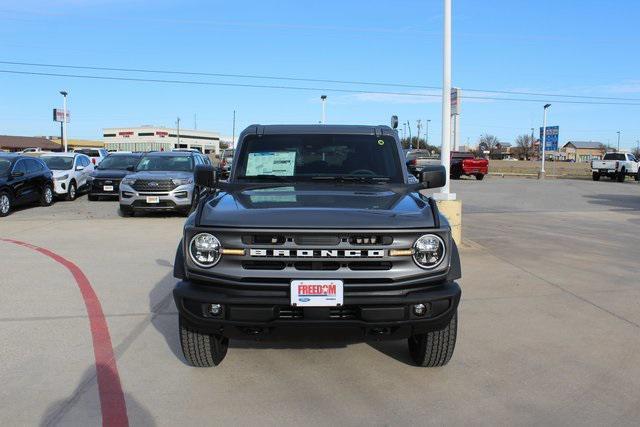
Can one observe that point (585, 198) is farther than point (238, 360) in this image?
Yes

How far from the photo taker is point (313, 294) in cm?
360

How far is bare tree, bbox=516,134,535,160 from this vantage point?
138 metres

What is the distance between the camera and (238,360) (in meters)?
4.70

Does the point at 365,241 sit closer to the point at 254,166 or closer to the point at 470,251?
the point at 254,166

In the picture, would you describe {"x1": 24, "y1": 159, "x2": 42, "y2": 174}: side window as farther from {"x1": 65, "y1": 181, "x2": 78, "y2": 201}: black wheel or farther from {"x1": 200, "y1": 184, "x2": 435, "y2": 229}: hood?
{"x1": 200, "y1": 184, "x2": 435, "y2": 229}: hood

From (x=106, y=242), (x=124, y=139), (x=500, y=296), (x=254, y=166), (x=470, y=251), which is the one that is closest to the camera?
(x=254, y=166)

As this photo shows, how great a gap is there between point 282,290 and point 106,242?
809cm

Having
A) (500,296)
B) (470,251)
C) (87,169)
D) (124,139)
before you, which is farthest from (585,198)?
(124,139)

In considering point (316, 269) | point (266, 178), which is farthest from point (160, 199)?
point (316, 269)

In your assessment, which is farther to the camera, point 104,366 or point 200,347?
point 104,366

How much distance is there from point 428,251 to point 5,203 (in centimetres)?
1462

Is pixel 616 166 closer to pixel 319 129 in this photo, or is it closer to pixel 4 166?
pixel 4 166

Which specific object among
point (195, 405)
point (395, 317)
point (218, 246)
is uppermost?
point (218, 246)

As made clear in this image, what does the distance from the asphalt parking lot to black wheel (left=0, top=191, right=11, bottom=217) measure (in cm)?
747
